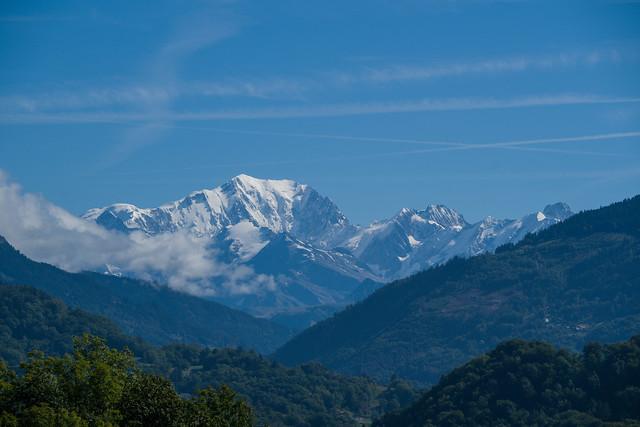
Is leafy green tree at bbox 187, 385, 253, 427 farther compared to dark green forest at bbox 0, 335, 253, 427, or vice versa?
leafy green tree at bbox 187, 385, 253, 427

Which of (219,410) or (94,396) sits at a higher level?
(94,396)

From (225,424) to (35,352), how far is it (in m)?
18.7

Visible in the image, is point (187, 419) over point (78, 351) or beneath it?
beneath

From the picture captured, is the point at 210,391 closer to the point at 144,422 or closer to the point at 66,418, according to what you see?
the point at 144,422

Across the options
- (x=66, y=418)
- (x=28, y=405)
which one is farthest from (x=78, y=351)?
(x=66, y=418)

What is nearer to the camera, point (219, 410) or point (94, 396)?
point (94, 396)

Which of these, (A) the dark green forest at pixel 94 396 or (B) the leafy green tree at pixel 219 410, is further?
(B) the leafy green tree at pixel 219 410

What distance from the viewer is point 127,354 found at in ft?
367

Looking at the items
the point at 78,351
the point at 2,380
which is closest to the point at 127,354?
the point at 78,351

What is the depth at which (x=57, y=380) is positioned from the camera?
325ft

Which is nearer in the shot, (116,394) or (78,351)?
(116,394)

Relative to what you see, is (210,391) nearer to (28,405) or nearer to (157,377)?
(157,377)

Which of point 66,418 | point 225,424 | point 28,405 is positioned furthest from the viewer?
point 225,424

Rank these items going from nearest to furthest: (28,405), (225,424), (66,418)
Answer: (66,418) → (28,405) → (225,424)
